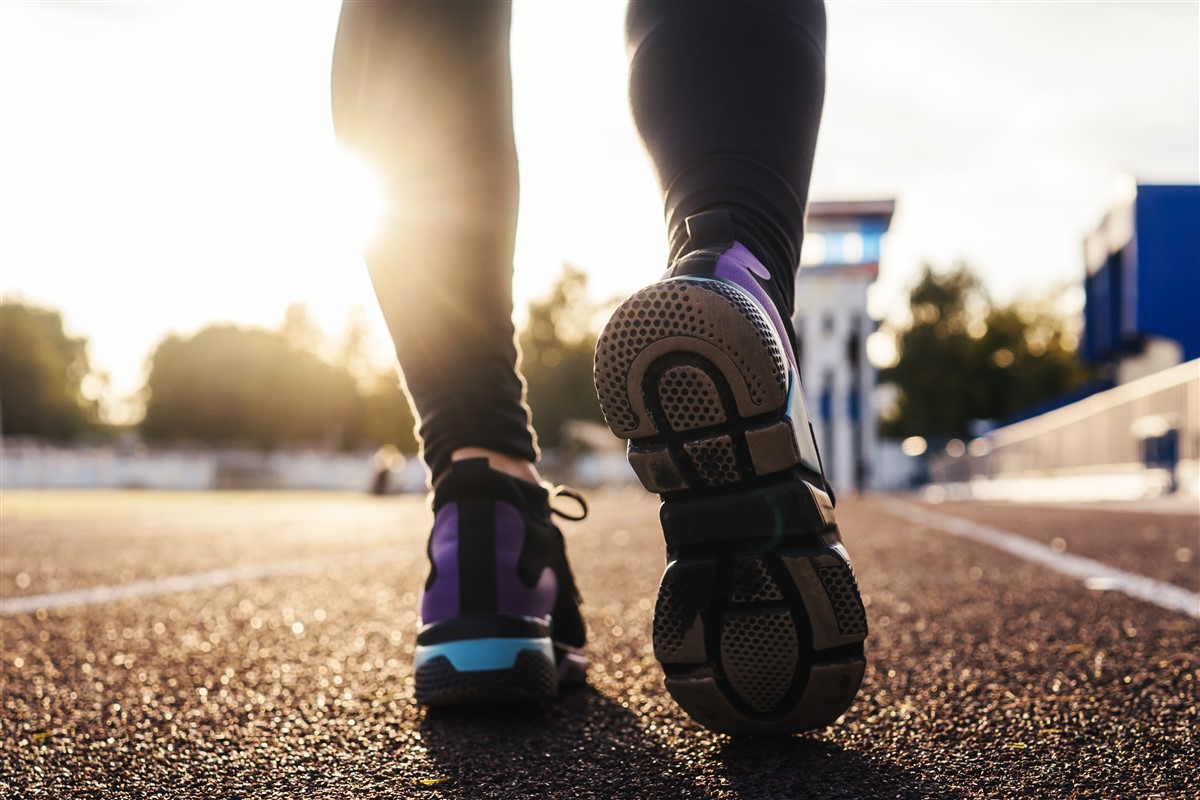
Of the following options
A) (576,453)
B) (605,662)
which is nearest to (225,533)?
(605,662)

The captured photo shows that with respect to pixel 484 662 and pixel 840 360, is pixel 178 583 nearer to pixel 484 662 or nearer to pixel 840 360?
pixel 484 662

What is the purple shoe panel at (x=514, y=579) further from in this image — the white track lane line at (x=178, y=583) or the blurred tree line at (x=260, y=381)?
the blurred tree line at (x=260, y=381)

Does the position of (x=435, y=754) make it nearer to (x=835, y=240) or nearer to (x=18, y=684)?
(x=18, y=684)

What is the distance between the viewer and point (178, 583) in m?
2.65

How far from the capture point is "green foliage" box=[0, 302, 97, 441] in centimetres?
4959

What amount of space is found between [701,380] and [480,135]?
566 millimetres

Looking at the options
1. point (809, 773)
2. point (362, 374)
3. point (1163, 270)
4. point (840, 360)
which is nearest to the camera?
point (809, 773)

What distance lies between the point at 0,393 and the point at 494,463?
55608 millimetres

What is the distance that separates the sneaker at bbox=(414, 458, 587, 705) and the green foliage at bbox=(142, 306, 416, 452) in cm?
5480

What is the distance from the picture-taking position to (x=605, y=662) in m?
1.51

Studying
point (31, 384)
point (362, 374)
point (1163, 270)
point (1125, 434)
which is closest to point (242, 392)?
point (362, 374)

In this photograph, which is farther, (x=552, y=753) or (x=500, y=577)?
(x=500, y=577)

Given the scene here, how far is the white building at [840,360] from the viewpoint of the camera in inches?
1264

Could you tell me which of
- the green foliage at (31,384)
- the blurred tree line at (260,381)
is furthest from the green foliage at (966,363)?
the green foliage at (31,384)
